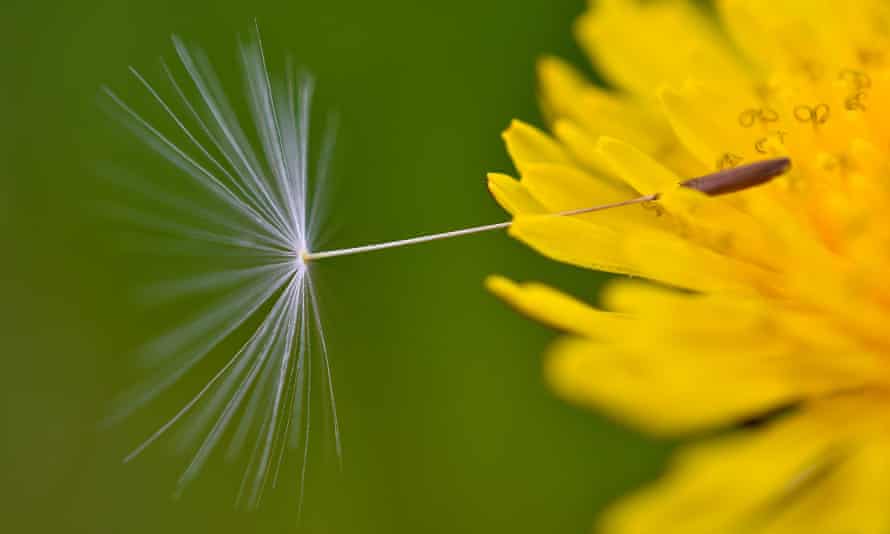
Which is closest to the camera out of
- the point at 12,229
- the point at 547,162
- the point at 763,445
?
the point at 763,445

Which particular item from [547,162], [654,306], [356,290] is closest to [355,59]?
[356,290]

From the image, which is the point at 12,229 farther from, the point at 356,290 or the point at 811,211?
the point at 811,211

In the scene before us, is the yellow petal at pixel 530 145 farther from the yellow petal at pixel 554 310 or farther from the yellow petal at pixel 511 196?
the yellow petal at pixel 554 310

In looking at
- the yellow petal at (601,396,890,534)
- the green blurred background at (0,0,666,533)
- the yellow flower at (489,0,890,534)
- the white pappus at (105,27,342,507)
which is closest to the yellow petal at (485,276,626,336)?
the yellow flower at (489,0,890,534)

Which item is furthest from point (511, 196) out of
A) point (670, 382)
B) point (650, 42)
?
point (650, 42)

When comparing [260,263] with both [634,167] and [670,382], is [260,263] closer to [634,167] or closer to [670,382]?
[634,167]

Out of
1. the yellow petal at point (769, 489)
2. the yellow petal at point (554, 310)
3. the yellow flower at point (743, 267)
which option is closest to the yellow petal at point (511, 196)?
the yellow flower at point (743, 267)

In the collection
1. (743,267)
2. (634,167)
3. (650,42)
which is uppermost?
(650,42)
